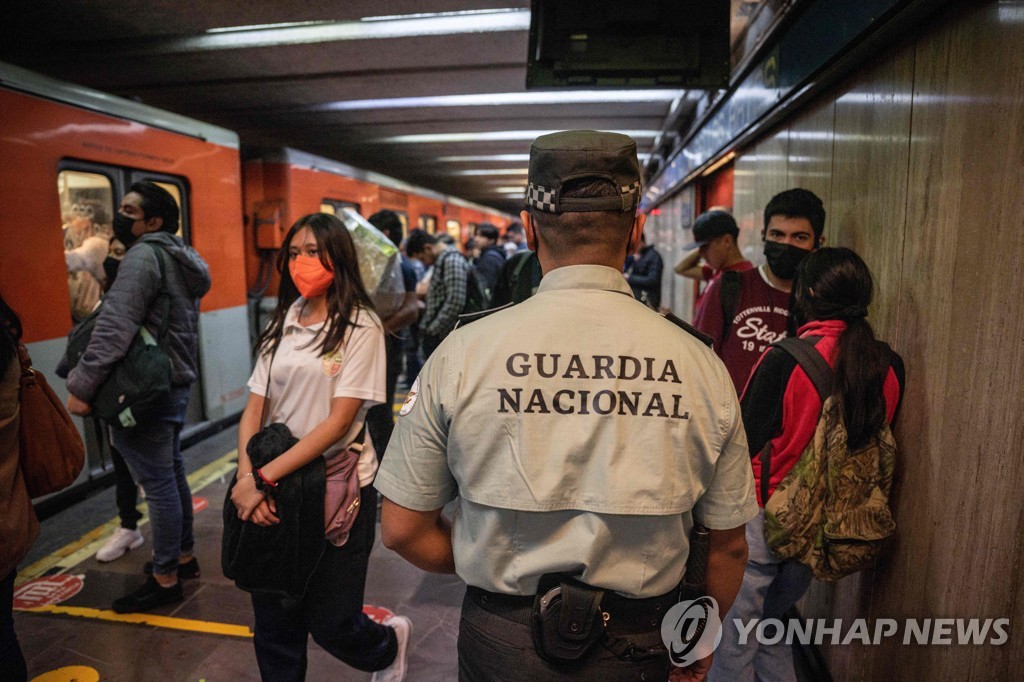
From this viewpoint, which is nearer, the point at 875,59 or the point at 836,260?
the point at 836,260

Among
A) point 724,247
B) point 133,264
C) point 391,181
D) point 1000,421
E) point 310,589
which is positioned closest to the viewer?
point 1000,421

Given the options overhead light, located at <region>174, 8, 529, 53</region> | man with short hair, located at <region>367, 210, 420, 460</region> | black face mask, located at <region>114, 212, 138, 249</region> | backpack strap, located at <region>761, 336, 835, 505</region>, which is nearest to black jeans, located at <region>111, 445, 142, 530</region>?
black face mask, located at <region>114, 212, 138, 249</region>

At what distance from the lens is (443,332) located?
4.54m

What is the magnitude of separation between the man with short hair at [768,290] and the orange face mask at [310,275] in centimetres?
160

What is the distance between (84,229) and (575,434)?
463 centimetres

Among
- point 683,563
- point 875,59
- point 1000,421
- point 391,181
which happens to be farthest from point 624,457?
point 391,181

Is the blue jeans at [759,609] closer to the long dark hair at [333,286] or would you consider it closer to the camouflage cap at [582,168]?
the camouflage cap at [582,168]

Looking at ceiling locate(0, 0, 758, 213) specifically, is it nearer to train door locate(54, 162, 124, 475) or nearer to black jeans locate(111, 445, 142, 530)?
train door locate(54, 162, 124, 475)

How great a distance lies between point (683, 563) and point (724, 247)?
253cm

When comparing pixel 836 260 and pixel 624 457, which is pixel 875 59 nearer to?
pixel 836 260

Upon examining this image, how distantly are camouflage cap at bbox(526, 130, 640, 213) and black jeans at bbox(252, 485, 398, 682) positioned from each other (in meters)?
1.38

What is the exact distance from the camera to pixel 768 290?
2.61 m

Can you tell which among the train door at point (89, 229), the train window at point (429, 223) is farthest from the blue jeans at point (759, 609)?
the train window at point (429, 223)

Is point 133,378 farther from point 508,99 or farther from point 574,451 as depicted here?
point 508,99
